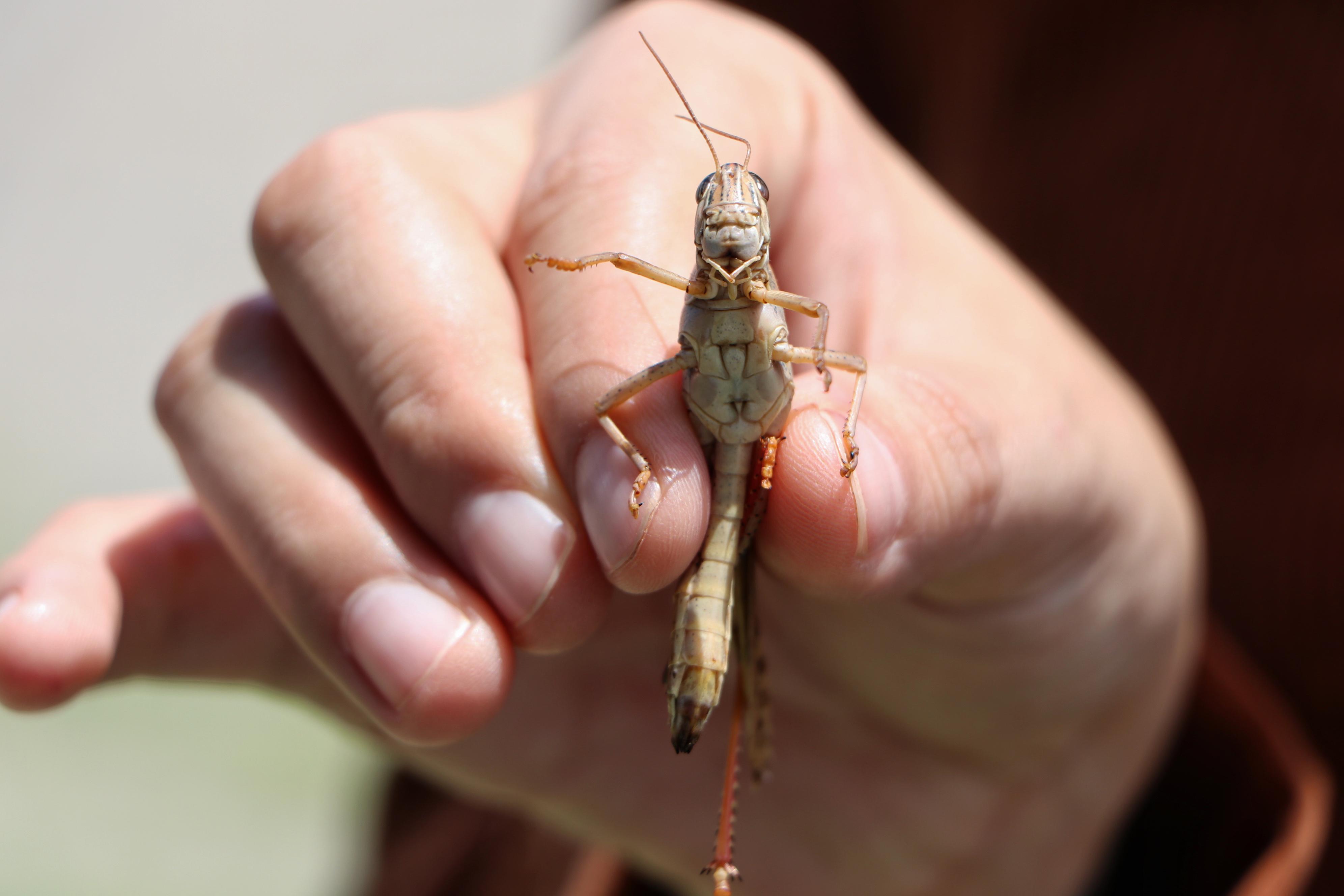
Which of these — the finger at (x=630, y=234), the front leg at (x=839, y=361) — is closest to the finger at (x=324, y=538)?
the finger at (x=630, y=234)

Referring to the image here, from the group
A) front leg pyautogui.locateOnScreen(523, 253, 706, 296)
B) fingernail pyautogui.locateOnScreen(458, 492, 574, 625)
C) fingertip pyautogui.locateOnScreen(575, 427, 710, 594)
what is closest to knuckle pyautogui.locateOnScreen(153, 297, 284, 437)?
fingernail pyautogui.locateOnScreen(458, 492, 574, 625)

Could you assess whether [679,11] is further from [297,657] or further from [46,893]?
[46,893]

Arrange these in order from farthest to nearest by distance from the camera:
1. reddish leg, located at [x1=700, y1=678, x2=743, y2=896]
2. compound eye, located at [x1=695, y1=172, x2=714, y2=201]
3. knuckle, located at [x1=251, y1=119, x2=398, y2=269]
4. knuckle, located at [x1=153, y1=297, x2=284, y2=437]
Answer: knuckle, located at [x1=153, y1=297, x2=284, y2=437], knuckle, located at [x1=251, y1=119, x2=398, y2=269], reddish leg, located at [x1=700, y1=678, x2=743, y2=896], compound eye, located at [x1=695, y1=172, x2=714, y2=201]

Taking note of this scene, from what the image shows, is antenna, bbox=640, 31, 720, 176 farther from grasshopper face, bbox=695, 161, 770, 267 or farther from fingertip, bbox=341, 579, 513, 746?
fingertip, bbox=341, 579, 513, 746

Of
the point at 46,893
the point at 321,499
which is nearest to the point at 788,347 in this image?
the point at 321,499

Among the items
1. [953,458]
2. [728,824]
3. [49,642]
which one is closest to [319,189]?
[49,642]

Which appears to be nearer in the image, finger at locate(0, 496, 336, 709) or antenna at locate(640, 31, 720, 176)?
antenna at locate(640, 31, 720, 176)

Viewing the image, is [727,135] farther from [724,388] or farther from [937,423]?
[937,423]
